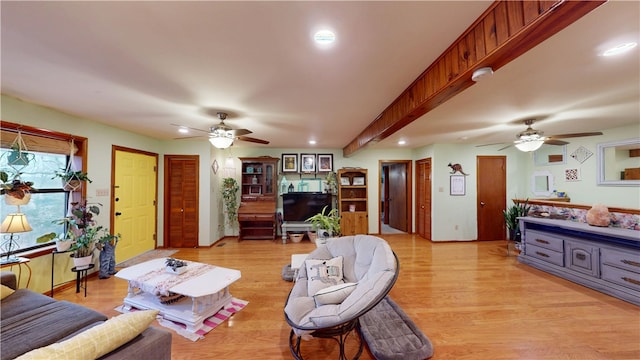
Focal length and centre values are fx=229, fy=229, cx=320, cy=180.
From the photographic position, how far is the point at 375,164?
6293mm

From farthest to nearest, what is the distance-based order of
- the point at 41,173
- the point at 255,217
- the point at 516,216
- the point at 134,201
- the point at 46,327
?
the point at 255,217 → the point at 516,216 → the point at 134,201 → the point at 41,173 → the point at 46,327

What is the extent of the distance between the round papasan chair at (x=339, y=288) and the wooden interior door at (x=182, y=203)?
3.64 m

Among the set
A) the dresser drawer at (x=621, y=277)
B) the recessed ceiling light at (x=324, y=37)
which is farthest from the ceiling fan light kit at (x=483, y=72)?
the dresser drawer at (x=621, y=277)

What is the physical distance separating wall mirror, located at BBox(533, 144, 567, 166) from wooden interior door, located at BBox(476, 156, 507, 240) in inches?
24.0

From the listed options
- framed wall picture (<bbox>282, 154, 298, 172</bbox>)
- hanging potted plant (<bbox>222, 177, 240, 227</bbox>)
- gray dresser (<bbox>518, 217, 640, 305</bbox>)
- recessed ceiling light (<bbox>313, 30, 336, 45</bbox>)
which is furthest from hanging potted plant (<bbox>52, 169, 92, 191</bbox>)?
gray dresser (<bbox>518, 217, 640, 305</bbox>)

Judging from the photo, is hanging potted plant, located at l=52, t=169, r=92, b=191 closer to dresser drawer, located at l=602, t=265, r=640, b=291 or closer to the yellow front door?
the yellow front door

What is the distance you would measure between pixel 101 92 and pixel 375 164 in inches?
215

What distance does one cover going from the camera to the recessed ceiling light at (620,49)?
1.60 m

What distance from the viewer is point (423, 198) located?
602 cm

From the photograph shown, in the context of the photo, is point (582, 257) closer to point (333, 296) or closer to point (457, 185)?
point (457, 185)

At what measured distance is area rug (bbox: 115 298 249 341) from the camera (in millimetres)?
2193

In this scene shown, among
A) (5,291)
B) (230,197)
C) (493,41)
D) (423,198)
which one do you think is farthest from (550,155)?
(5,291)

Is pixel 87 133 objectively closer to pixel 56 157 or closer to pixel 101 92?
pixel 56 157

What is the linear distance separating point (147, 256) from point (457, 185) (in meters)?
6.91
